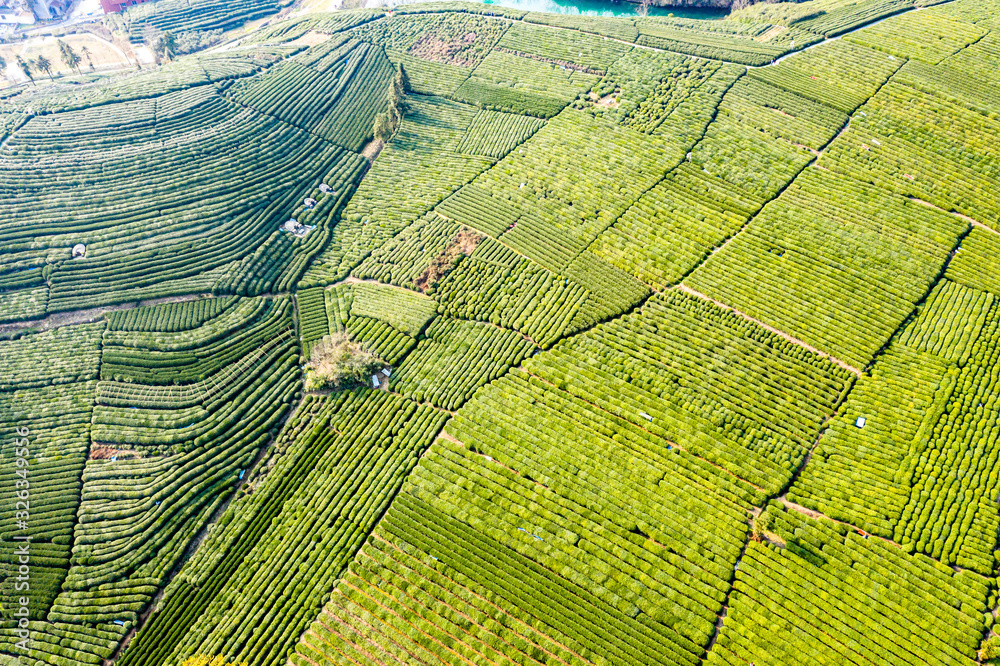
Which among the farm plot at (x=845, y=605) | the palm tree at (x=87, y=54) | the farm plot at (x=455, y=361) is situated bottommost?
the farm plot at (x=845, y=605)

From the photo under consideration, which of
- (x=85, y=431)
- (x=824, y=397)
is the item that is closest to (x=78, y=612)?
(x=85, y=431)

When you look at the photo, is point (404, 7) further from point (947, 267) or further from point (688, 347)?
point (947, 267)

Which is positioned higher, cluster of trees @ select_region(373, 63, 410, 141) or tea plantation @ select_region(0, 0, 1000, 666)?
cluster of trees @ select_region(373, 63, 410, 141)

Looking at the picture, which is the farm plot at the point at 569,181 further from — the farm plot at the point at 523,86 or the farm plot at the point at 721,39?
→ the farm plot at the point at 721,39

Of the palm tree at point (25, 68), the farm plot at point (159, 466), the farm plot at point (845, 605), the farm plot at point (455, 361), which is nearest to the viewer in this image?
the farm plot at point (845, 605)

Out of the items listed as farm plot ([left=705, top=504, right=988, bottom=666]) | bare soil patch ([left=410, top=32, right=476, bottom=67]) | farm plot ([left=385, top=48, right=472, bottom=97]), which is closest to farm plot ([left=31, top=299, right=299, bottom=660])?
farm plot ([left=705, top=504, right=988, bottom=666])

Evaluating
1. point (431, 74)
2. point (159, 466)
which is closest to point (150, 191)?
point (159, 466)

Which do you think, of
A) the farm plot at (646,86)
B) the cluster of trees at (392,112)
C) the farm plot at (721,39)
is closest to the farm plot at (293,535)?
the cluster of trees at (392,112)

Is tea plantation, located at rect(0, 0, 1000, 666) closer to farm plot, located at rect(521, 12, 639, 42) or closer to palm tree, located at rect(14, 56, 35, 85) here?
farm plot, located at rect(521, 12, 639, 42)
